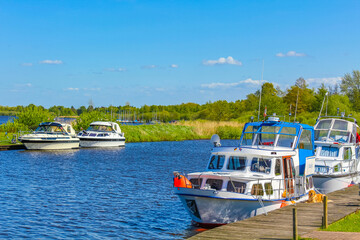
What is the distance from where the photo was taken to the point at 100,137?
6906cm

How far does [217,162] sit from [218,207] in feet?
10.5

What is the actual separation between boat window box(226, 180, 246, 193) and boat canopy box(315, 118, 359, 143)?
1575cm

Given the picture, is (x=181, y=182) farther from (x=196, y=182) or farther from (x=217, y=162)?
(x=217, y=162)

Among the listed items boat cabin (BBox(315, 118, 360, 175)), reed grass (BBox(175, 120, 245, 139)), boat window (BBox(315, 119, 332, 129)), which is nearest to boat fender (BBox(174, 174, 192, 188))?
boat cabin (BBox(315, 118, 360, 175))

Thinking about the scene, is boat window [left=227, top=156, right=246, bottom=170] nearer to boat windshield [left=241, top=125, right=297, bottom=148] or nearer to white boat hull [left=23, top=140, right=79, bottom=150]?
boat windshield [left=241, top=125, right=297, bottom=148]

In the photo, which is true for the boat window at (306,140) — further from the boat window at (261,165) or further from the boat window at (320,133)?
the boat window at (320,133)

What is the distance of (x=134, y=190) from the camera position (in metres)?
31.7

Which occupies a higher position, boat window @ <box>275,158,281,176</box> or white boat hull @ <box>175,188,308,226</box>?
boat window @ <box>275,158,281,176</box>

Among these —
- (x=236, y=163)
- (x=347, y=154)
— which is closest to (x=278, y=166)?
(x=236, y=163)

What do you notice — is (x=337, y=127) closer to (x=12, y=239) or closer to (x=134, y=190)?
(x=134, y=190)

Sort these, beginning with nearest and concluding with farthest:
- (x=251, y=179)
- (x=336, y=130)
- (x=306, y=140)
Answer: (x=251, y=179), (x=306, y=140), (x=336, y=130)

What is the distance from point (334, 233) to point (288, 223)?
7.60 ft

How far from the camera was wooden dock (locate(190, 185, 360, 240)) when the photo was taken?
15805 millimetres

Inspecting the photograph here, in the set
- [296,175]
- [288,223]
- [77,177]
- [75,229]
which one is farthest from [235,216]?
[77,177]
